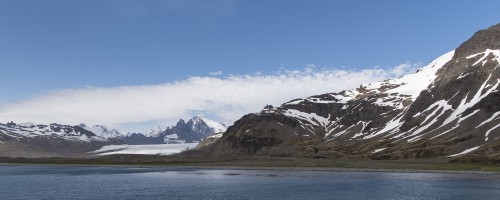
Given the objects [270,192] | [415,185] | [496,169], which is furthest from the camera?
[496,169]

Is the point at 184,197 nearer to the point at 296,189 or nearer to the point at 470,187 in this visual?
the point at 296,189

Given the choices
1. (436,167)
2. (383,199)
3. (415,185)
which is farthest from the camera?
(436,167)

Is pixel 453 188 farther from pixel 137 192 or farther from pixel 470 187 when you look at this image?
pixel 137 192

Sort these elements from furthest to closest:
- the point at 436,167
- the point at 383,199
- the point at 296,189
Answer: the point at 436,167
the point at 296,189
the point at 383,199

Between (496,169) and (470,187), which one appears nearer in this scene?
(470,187)

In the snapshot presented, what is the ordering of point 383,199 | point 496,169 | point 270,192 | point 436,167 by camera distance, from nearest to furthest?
1. point 383,199
2. point 270,192
3. point 496,169
4. point 436,167

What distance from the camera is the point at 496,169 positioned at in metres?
174

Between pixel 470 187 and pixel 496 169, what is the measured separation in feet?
219

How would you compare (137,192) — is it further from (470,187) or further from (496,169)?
(496,169)

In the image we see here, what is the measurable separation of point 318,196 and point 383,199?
1305 cm

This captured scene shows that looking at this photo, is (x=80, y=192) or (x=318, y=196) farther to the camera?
(x=80, y=192)

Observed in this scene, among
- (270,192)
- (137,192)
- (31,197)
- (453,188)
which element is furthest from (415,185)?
(31,197)

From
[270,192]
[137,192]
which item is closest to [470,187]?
[270,192]

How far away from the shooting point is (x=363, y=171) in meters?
190
